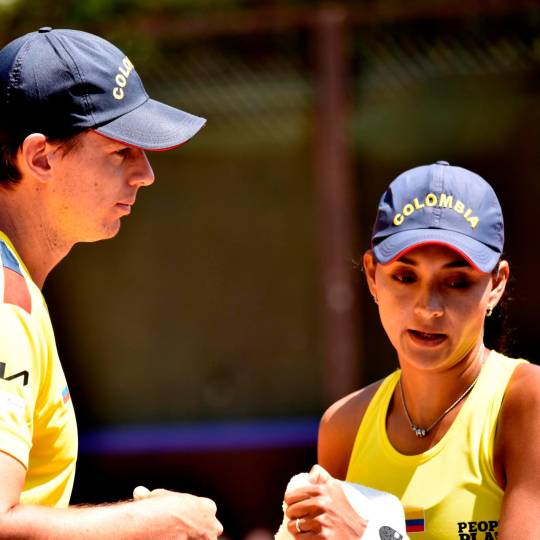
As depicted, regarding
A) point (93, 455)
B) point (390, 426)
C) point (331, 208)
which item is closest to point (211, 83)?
point (331, 208)

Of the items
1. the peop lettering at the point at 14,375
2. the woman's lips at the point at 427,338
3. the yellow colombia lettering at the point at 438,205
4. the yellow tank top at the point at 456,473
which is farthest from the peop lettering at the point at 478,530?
the peop lettering at the point at 14,375

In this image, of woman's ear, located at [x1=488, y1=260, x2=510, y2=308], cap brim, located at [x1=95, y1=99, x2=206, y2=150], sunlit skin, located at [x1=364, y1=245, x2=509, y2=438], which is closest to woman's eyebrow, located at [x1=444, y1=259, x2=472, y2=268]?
sunlit skin, located at [x1=364, y1=245, x2=509, y2=438]

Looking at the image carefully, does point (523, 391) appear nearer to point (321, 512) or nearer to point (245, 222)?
point (321, 512)

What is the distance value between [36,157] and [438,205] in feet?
2.86

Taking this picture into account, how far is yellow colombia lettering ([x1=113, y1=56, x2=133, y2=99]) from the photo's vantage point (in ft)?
8.07

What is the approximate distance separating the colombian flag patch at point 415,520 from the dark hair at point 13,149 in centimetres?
107

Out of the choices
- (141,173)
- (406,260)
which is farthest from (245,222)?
(406,260)

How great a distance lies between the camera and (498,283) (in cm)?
252

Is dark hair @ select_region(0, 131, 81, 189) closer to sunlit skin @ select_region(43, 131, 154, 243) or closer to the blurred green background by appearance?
sunlit skin @ select_region(43, 131, 154, 243)

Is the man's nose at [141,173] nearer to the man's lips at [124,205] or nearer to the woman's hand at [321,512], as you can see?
the man's lips at [124,205]

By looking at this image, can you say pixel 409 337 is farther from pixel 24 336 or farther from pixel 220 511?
pixel 220 511

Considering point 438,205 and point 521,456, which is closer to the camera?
point 521,456

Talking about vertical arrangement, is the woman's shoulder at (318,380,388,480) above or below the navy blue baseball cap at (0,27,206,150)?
below

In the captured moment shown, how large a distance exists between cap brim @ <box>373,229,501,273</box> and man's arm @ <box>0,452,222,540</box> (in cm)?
68
